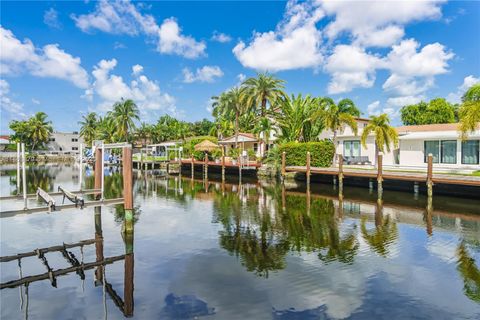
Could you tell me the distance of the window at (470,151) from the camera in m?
30.3

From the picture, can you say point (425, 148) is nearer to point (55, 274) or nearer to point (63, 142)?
point (55, 274)

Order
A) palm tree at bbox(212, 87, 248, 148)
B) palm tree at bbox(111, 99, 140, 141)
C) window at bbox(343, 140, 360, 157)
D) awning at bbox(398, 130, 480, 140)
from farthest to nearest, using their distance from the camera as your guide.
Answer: palm tree at bbox(111, 99, 140, 141) < palm tree at bbox(212, 87, 248, 148) < window at bbox(343, 140, 360, 157) < awning at bbox(398, 130, 480, 140)

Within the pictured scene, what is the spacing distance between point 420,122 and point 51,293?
6907 cm

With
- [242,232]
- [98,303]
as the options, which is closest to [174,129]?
[242,232]

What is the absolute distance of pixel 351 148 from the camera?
39562mm

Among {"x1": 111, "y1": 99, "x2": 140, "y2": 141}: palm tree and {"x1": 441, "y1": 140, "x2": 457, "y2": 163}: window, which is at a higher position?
{"x1": 111, "y1": 99, "x2": 140, "y2": 141}: palm tree

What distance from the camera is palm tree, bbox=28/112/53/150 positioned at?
9181cm

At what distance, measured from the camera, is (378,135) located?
3238cm

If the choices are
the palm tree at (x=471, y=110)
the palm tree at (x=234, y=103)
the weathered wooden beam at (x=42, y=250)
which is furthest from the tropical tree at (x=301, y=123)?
the weathered wooden beam at (x=42, y=250)

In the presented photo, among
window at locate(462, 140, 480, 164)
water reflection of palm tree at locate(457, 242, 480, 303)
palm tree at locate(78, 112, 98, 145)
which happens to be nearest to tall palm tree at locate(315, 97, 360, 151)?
window at locate(462, 140, 480, 164)

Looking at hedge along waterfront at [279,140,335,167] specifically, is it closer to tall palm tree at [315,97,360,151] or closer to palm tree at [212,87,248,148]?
tall palm tree at [315,97,360,151]

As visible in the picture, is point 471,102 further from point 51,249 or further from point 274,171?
point 51,249

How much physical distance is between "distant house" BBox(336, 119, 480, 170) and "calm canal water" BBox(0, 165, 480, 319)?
39.6 ft

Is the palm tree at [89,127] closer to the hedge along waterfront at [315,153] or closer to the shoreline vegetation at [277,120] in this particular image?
the shoreline vegetation at [277,120]
